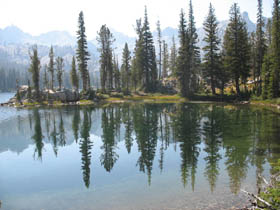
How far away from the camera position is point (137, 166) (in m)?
19.0

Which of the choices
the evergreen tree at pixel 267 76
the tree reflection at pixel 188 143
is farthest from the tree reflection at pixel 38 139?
the evergreen tree at pixel 267 76

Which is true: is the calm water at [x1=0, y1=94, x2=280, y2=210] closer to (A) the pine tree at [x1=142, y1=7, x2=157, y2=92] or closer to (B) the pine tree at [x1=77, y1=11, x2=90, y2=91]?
(B) the pine tree at [x1=77, y1=11, x2=90, y2=91]

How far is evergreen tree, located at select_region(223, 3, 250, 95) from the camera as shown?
6631 cm

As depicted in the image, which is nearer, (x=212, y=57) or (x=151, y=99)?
(x=212, y=57)

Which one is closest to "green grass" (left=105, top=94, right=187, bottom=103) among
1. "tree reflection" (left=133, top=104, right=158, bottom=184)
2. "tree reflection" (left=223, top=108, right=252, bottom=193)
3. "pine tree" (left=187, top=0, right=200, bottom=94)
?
"pine tree" (left=187, top=0, right=200, bottom=94)

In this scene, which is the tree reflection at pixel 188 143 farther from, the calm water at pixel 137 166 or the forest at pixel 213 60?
the forest at pixel 213 60

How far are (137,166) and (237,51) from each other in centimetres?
5679

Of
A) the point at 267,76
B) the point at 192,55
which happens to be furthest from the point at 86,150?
the point at 192,55

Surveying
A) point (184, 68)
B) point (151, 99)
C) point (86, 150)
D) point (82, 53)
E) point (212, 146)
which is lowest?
point (86, 150)

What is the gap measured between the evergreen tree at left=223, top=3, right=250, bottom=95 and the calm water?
112 feet

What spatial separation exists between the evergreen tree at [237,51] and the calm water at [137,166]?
34038mm

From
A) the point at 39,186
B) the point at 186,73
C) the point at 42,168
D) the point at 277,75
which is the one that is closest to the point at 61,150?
the point at 42,168

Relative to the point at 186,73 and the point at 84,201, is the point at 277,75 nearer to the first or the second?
the point at 186,73

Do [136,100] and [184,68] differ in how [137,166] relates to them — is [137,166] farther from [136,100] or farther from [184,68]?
[184,68]
